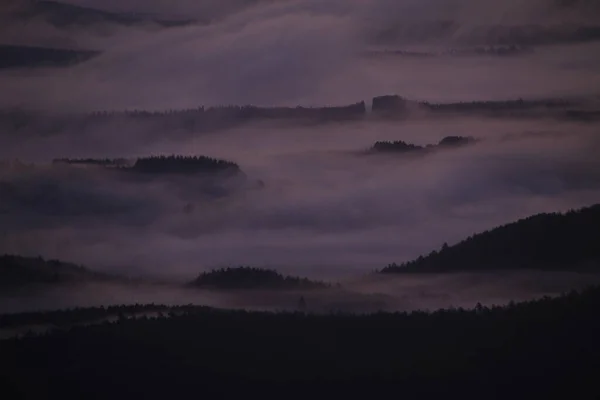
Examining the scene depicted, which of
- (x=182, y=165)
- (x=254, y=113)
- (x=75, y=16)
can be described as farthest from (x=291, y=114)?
(x=75, y=16)

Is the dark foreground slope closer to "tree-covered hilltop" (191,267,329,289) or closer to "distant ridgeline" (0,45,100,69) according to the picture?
"tree-covered hilltop" (191,267,329,289)

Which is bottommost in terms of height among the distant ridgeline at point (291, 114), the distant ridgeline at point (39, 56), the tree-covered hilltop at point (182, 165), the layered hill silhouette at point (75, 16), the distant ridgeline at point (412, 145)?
the tree-covered hilltop at point (182, 165)

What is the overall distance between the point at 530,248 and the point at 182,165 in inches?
45.2

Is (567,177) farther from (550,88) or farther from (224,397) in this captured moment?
(224,397)

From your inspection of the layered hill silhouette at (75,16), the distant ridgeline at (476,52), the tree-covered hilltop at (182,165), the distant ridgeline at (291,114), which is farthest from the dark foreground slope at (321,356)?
the layered hill silhouette at (75,16)

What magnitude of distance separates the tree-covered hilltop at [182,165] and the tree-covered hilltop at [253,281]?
330 mm

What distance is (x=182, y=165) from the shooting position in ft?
8.45

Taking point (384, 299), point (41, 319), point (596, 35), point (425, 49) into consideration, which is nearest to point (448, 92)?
point (425, 49)

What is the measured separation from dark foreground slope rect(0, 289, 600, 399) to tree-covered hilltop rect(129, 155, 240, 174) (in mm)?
448

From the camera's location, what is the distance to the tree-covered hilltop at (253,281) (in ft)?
8.30

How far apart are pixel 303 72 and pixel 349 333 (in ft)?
2.83

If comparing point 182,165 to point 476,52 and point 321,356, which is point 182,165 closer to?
point 321,356

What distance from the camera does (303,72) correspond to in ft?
8.66

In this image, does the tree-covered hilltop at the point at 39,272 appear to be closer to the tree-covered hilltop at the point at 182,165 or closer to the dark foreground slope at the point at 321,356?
the dark foreground slope at the point at 321,356
